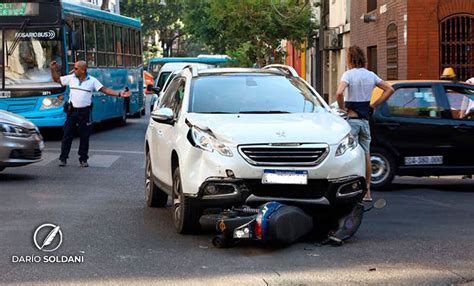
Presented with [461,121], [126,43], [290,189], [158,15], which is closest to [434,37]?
[461,121]

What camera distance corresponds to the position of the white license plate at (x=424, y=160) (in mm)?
12812

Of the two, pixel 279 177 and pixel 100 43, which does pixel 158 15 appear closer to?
pixel 100 43

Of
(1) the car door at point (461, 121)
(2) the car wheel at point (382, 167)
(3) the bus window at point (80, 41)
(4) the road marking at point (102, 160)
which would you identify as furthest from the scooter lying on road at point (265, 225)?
(3) the bus window at point (80, 41)

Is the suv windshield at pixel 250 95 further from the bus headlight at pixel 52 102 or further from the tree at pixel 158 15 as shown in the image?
the tree at pixel 158 15

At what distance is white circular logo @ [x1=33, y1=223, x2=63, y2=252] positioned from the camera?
323 inches

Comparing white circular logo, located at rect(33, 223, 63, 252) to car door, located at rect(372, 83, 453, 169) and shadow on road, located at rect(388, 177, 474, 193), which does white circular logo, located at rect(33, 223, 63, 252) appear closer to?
car door, located at rect(372, 83, 453, 169)

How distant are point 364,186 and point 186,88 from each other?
2.26m

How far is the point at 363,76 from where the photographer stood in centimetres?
1106

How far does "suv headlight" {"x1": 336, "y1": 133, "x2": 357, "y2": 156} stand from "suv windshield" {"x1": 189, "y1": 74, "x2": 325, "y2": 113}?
79 centimetres

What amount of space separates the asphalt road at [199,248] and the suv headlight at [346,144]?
868 mm

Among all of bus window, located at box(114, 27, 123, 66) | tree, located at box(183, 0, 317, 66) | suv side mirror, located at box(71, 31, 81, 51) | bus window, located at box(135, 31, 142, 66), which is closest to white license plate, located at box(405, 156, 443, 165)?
Answer: suv side mirror, located at box(71, 31, 81, 51)

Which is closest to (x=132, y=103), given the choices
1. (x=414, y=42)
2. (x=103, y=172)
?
(x=414, y=42)

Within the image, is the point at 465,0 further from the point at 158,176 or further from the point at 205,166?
the point at 205,166

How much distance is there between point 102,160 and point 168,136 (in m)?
7.28
